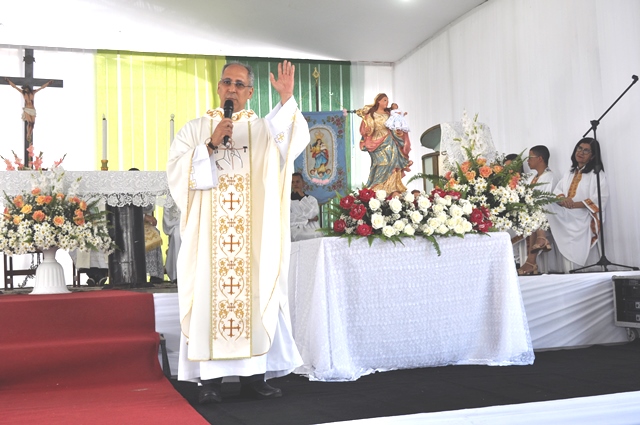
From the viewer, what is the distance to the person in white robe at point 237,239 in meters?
3.71

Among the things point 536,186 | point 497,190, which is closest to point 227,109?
point 497,190

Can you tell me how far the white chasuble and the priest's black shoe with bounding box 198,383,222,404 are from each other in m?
0.15

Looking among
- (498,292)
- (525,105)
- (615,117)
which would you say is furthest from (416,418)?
(525,105)

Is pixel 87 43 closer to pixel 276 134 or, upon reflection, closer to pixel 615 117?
pixel 615 117

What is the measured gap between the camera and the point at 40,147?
1176cm

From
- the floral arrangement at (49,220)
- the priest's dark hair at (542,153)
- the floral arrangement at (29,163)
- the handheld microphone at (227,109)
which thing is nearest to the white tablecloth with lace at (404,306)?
the handheld microphone at (227,109)

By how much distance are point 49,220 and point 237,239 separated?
6.95 feet

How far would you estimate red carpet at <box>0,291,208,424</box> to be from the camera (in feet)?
12.1

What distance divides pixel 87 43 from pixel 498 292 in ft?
31.0

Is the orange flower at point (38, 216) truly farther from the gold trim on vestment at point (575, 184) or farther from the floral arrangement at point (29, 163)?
the gold trim on vestment at point (575, 184)

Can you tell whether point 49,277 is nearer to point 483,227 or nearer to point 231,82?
point 231,82

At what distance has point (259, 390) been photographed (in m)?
3.79

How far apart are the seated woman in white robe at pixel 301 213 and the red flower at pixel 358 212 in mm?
2496

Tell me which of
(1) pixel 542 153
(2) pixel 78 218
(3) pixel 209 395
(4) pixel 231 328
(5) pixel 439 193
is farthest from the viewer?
(1) pixel 542 153
